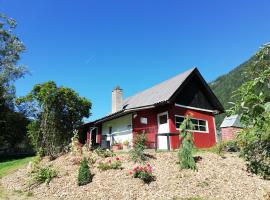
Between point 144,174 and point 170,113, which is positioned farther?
point 170,113

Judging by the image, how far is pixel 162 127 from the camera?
19.2m

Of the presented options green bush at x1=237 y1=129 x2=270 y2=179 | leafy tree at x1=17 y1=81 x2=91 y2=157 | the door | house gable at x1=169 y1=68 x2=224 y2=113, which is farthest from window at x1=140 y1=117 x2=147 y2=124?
green bush at x1=237 y1=129 x2=270 y2=179

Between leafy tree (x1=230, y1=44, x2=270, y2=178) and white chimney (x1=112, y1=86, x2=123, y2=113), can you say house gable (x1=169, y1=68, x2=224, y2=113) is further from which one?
leafy tree (x1=230, y1=44, x2=270, y2=178)

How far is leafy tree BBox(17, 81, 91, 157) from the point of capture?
18.4 meters

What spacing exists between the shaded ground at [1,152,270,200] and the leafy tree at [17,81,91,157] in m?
4.86

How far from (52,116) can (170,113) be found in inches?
312

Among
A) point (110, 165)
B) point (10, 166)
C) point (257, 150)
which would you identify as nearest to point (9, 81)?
point (10, 166)

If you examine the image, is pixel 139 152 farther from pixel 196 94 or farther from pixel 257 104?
pixel 257 104

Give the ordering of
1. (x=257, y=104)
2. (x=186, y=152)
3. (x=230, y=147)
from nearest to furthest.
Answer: (x=257, y=104)
(x=186, y=152)
(x=230, y=147)

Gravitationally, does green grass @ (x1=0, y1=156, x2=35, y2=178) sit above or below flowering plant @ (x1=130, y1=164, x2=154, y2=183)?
above

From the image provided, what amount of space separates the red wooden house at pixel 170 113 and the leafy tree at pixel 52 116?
2419 mm

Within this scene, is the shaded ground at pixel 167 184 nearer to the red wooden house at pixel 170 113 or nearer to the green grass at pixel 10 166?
the green grass at pixel 10 166

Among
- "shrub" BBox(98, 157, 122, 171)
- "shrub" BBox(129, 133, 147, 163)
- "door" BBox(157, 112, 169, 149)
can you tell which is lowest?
"shrub" BBox(98, 157, 122, 171)

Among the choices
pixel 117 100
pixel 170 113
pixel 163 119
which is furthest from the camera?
pixel 117 100
